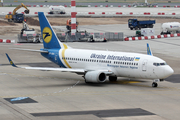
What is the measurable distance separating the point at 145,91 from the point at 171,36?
68208 millimetres

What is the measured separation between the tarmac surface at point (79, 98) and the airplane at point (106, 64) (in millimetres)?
1510

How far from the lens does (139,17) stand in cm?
15812

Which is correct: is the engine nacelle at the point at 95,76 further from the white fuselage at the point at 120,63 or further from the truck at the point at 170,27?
the truck at the point at 170,27

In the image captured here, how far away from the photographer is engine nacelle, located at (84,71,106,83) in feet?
148

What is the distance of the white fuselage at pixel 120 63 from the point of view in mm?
43750

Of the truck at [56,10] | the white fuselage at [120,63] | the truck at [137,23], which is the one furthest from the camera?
the truck at [56,10]

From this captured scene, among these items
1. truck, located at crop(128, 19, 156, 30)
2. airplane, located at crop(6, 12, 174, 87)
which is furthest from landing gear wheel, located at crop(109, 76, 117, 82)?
truck, located at crop(128, 19, 156, 30)

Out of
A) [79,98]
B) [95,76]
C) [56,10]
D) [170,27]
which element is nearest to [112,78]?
[95,76]

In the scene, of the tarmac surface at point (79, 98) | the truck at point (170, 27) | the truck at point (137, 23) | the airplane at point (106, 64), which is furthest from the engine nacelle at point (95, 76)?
the truck at point (137, 23)

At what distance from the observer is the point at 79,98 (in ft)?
129

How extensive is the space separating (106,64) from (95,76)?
312cm

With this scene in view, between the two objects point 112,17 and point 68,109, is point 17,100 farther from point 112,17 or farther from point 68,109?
point 112,17

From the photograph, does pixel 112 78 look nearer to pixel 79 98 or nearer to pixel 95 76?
pixel 95 76

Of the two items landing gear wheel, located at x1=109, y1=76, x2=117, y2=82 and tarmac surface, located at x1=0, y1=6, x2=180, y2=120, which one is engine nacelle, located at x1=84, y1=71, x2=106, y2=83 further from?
landing gear wheel, located at x1=109, y1=76, x2=117, y2=82
